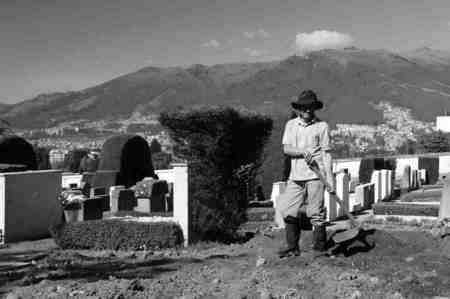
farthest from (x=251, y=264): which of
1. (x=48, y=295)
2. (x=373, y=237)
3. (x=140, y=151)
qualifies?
(x=140, y=151)

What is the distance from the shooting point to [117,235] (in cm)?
1134

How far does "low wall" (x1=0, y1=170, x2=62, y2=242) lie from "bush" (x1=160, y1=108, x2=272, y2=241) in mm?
3833

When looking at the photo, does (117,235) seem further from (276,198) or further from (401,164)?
(401,164)

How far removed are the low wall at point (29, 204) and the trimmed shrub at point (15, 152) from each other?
38.3ft

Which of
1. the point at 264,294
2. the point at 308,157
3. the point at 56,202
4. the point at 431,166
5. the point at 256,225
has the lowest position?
the point at 256,225

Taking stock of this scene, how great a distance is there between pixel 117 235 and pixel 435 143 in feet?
164

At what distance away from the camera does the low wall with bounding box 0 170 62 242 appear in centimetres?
1259

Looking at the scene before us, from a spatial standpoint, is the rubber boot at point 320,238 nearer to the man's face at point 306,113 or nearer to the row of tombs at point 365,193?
the man's face at point 306,113

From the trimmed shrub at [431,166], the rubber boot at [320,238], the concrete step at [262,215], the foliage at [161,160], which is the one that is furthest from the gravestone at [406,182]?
the foliage at [161,160]

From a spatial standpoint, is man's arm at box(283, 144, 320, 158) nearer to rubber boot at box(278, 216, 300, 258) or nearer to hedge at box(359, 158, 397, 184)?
rubber boot at box(278, 216, 300, 258)

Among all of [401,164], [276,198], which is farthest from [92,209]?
[401,164]

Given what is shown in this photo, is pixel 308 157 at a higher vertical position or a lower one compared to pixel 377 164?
higher

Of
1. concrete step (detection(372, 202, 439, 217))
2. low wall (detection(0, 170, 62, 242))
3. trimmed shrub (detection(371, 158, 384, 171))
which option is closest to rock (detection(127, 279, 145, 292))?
low wall (detection(0, 170, 62, 242))

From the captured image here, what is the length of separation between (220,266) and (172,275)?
69 centimetres
